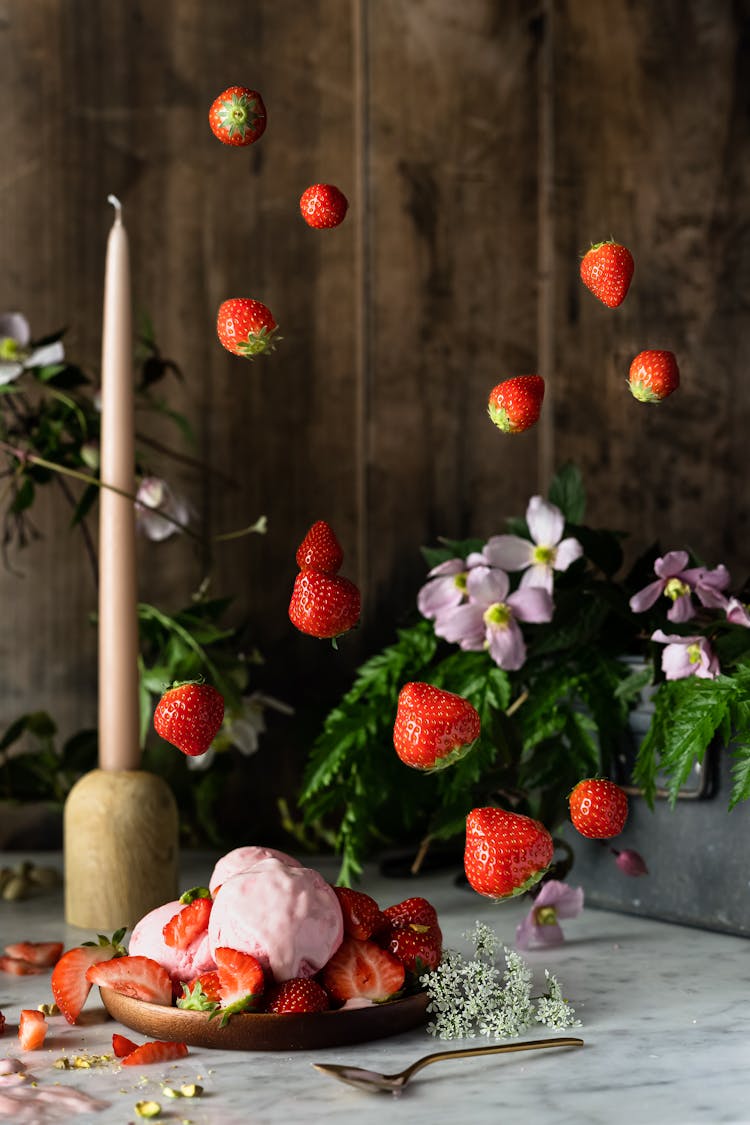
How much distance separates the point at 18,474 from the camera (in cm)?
103

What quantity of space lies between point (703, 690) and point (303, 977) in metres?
0.32

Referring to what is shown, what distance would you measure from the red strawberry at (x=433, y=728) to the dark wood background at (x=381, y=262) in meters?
0.50

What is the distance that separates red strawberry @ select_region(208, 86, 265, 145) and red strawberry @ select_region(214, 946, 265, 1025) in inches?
15.5

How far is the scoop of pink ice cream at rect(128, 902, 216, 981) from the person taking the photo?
667mm

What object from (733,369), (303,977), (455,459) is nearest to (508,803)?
(303,977)

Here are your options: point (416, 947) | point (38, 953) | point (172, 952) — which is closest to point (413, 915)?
point (416, 947)

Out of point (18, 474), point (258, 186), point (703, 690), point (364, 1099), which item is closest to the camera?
point (364, 1099)

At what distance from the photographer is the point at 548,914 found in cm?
86

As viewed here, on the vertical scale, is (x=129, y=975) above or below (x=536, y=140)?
below

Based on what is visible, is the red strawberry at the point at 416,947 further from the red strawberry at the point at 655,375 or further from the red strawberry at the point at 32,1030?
the red strawberry at the point at 655,375

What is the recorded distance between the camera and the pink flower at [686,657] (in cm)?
84

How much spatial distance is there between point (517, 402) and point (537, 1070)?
318 mm

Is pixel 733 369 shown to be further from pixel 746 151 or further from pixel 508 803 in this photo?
pixel 508 803

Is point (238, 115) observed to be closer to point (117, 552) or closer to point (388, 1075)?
point (117, 552)
